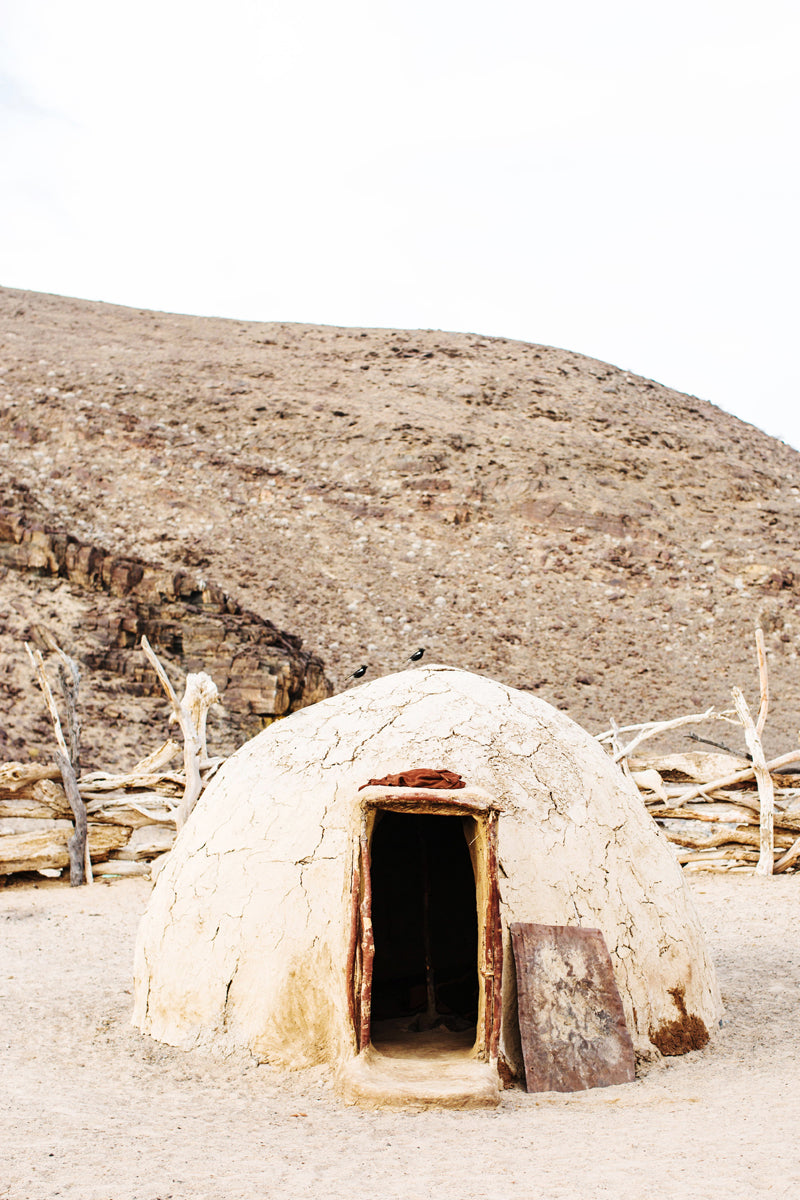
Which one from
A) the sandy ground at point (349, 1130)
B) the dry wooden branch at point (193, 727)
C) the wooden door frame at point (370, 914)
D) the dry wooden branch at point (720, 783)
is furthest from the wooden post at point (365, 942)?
the dry wooden branch at point (720, 783)

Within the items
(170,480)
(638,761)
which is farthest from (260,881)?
(170,480)

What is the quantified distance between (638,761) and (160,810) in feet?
17.6

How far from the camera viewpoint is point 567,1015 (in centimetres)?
426

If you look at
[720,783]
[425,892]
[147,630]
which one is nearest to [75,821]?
[425,892]

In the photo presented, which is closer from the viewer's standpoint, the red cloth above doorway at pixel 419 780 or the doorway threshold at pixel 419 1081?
the doorway threshold at pixel 419 1081

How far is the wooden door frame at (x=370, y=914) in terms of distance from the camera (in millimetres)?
4008

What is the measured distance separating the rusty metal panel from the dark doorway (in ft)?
3.93

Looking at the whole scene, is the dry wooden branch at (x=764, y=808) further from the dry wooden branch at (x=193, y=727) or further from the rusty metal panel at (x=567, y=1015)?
the rusty metal panel at (x=567, y=1015)

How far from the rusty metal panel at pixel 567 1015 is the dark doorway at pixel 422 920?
1199 millimetres

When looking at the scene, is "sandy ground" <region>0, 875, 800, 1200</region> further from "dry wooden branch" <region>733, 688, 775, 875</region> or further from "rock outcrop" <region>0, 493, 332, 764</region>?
"rock outcrop" <region>0, 493, 332, 764</region>

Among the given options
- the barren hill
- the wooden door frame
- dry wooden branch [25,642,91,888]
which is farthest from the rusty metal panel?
the barren hill

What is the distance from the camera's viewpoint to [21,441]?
26.6 m

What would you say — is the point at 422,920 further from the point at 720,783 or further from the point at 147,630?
the point at 147,630

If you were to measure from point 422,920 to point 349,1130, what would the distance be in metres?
2.15
